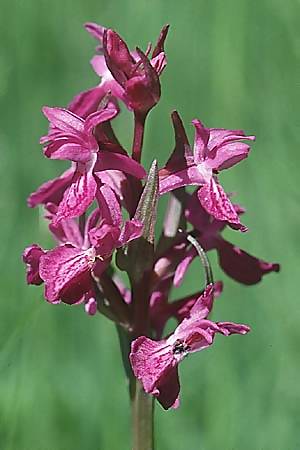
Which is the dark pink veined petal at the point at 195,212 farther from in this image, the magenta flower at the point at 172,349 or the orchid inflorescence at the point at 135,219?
the magenta flower at the point at 172,349

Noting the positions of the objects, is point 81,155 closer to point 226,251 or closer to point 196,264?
point 226,251

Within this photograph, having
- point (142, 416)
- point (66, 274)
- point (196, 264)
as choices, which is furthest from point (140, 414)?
point (196, 264)

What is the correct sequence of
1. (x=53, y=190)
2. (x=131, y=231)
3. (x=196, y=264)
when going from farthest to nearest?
1. (x=196, y=264)
2. (x=53, y=190)
3. (x=131, y=231)

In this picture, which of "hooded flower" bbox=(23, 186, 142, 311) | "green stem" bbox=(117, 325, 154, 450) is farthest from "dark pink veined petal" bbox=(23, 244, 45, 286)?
"green stem" bbox=(117, 325, 154, 450)

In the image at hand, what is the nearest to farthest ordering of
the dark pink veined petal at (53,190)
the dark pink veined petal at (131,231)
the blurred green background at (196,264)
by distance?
the dark pink veined petal at (131,231) → the dark pink veined petal at (53,190) → the blurred green background at (196,264)

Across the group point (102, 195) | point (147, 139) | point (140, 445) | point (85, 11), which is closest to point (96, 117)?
point (102, 195)

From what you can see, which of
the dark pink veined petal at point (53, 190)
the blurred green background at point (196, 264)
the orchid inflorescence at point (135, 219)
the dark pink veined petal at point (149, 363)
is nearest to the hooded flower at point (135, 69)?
the orchid inflorescence at point (135, 219)

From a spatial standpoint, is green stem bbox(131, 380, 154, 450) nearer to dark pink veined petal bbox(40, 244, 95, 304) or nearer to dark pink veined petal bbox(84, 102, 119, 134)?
dark pink veined petal bbox(40, 244, 95, 304)
